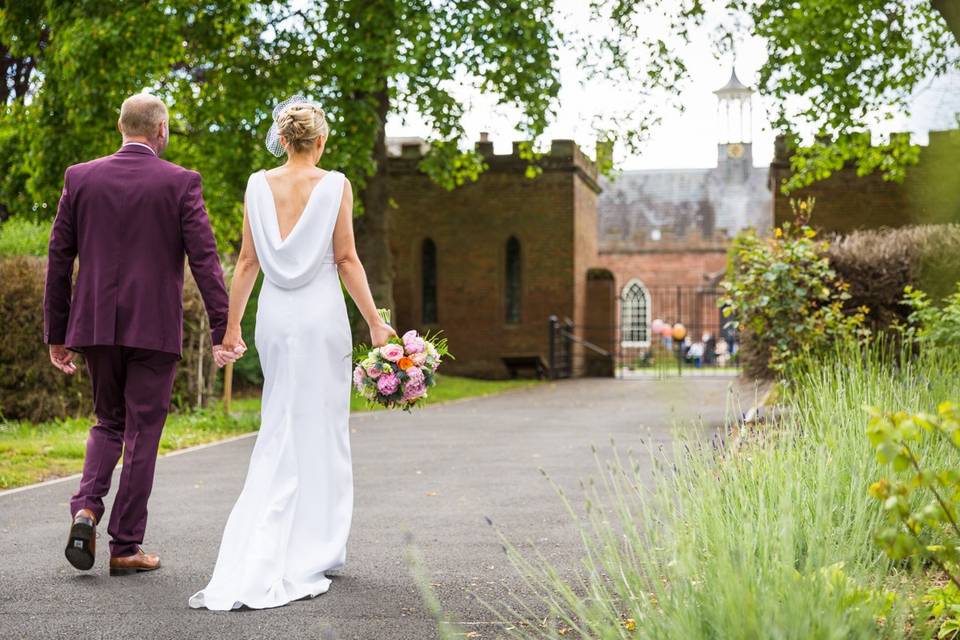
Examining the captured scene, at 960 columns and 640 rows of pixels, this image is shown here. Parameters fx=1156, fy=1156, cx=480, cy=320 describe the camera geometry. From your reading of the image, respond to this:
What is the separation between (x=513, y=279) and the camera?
3183cm

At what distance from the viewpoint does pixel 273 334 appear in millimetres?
5203

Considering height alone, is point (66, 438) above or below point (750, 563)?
below

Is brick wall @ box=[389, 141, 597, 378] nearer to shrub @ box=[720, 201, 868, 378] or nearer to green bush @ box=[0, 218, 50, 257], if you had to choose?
green bush @ box=[0, 218, 50, 257]

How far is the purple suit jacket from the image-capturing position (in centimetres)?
524

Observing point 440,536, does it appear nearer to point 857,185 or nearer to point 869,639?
point 869,639

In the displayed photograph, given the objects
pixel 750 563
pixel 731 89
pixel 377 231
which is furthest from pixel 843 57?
pixel 731 89

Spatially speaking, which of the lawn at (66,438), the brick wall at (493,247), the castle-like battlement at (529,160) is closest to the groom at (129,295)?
the lawn at (66,438)

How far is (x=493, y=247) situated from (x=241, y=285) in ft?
86.5

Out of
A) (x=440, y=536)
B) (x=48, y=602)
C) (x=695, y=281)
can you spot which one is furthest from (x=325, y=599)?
(x=695, y=281)

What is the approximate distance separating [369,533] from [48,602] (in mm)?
2068

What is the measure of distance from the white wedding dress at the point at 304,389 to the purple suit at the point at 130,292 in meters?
0.29

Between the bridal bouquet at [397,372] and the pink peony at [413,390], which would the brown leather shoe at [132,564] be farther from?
the pink peony at [413,390]

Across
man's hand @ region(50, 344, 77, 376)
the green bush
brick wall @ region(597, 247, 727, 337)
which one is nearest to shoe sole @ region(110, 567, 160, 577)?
man's hand @ region(50, 344, 77, 376)

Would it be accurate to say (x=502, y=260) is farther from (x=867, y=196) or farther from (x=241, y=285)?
(x=241, y=285)
